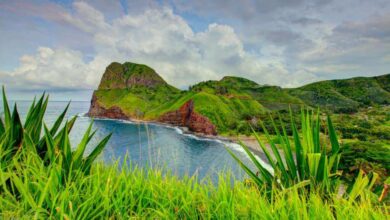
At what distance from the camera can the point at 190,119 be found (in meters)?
131

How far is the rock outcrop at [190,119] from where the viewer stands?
116812 mm

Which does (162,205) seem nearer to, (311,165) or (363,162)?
(311,165)

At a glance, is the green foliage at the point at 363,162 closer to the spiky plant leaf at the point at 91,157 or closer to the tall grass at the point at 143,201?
the tall grass at the point at 143,201

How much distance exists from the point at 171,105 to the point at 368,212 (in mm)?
165629

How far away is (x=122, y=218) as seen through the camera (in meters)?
2.31

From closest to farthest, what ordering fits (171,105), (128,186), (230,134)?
(128,186) < (230,134) < (171,105)

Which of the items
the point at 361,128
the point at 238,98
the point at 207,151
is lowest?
the point at 207,151

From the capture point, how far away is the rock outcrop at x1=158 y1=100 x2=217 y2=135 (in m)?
117

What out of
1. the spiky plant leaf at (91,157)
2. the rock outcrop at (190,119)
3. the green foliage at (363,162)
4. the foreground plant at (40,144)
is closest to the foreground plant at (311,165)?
the green foliage at (363,162)

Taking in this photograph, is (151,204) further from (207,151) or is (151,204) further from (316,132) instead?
(207,151)

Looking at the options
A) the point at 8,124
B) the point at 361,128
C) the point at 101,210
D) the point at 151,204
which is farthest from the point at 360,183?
the point at 361,128

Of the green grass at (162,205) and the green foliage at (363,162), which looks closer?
the green grass at (162,205)

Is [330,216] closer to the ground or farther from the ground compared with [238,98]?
closer to the ground

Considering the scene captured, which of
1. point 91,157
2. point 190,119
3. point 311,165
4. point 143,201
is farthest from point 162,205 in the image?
point 190,119
